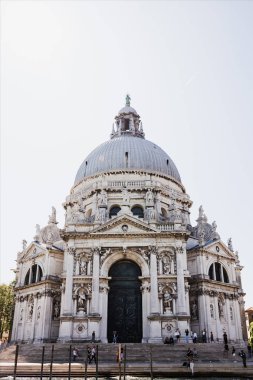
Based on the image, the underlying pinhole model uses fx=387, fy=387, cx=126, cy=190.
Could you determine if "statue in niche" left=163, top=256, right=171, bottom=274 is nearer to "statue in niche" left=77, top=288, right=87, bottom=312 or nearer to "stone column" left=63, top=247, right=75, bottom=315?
"statue in niche" left=77, top=288, right=87, bottom=312

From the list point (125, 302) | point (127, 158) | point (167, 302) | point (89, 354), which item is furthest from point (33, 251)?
point (89, 354)

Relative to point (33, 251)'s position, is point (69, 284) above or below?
below

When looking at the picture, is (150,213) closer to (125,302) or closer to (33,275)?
(125,302)

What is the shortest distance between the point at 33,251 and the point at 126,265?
41.2 feet

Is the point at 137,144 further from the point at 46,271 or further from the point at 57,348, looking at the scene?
the point at 57,348

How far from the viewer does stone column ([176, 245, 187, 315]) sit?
32000 millimetres

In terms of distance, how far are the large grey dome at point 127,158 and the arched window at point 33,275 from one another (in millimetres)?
11498

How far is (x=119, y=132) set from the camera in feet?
171

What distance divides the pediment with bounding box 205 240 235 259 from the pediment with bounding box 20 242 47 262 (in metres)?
17.0

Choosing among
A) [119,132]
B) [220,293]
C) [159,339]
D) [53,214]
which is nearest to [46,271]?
[53,214]

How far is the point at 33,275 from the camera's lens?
41.3 meters

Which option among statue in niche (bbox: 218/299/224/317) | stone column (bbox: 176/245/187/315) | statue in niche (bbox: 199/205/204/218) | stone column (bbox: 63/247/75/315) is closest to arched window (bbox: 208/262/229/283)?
statue in niche (bbox: 218/299/224/317)

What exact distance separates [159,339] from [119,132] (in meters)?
29.3

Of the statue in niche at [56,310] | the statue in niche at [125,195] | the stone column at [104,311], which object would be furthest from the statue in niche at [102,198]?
the statue in niche at [56,310]
